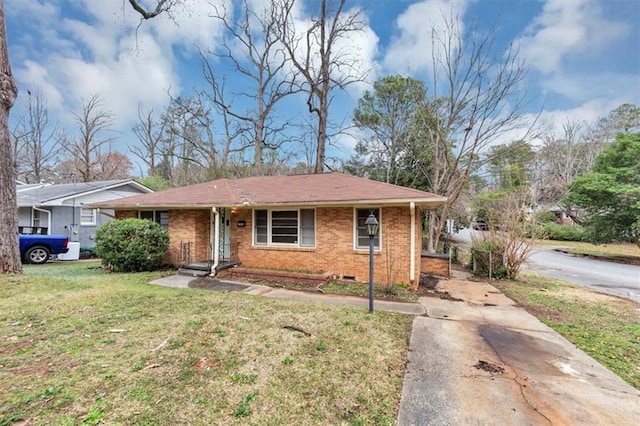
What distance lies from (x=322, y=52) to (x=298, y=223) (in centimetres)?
1228

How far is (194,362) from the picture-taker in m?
3.46

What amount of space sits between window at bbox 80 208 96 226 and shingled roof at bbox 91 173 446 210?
6.33 m

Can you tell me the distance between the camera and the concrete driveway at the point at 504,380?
8.88 feet

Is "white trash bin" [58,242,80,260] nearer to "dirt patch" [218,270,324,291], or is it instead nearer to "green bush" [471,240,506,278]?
"dirt patch" [218,270,324,291]

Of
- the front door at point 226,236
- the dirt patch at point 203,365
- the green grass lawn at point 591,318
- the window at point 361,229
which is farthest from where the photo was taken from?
the front door at point 226,236

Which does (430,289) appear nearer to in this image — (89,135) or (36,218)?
(36,218)

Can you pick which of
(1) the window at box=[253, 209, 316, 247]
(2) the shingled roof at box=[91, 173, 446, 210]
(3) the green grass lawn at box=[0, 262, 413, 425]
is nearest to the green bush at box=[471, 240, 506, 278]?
(2) the shingled roof at box=[91, 173, 446, 210]

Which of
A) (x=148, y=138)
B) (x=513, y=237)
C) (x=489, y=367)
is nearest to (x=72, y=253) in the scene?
(x=148, y=138)

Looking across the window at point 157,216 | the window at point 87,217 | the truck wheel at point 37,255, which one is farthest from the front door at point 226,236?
the window at point 87,217

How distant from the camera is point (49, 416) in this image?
2.43 metres

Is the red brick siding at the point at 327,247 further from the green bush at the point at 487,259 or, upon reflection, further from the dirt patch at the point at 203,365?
the dirt patch at the point at 203,365

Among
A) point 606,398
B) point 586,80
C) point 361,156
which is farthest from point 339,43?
point 606,398

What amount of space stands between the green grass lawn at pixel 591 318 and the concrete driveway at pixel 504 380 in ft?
1.03

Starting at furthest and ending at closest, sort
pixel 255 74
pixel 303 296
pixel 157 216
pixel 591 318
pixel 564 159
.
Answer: pixel 564 159
pixel 255 74
pixel 157 216
pixel 303 296
pixel 591 318
